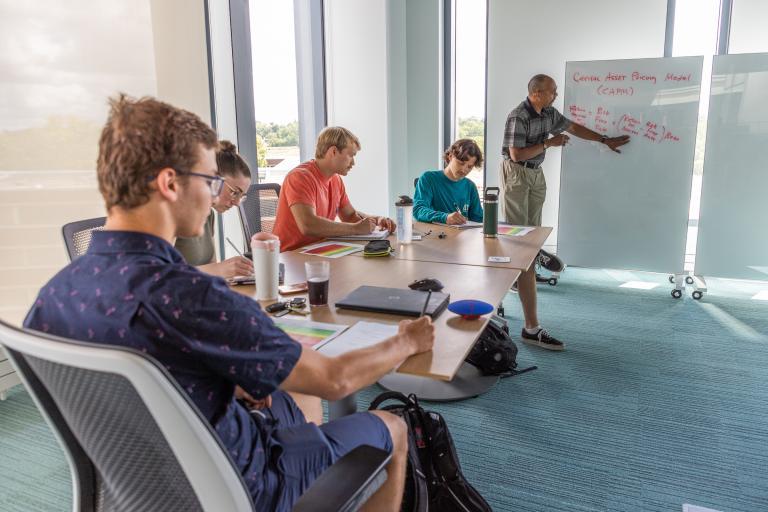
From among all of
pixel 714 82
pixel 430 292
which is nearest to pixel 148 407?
pixel 430 292

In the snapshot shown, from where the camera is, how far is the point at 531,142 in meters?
4.35

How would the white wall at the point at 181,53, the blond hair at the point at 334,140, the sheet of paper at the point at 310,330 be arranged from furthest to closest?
the white wall at the point at 181,53, the blond hair at the point at 334,140, the sheet of paper at the point at 310,330

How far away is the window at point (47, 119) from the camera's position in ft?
8.23

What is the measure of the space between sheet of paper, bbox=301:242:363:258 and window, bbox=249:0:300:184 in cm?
177

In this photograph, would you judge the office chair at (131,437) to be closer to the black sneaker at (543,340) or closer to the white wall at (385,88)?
the black sneaker at (543,340)

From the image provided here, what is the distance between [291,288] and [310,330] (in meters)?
0.40

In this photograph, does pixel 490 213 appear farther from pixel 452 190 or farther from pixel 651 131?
pixel 651 131

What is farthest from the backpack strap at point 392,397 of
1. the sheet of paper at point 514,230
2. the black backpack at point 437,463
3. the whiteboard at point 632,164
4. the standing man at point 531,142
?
the whiteboard at point 632,164

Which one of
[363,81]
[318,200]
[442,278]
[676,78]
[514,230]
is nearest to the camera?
[442,278]

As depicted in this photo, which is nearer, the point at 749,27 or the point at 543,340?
the point at 543,340

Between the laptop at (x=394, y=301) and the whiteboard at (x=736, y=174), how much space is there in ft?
11.4

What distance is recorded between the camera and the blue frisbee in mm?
1555

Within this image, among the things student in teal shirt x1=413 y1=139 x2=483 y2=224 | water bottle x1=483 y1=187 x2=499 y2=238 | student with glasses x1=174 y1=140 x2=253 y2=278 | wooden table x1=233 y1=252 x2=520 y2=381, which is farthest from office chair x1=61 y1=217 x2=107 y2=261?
student in teal shirt x1=413 y1=139 x2=483 y2=224

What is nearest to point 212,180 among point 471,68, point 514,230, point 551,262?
point 514,230
